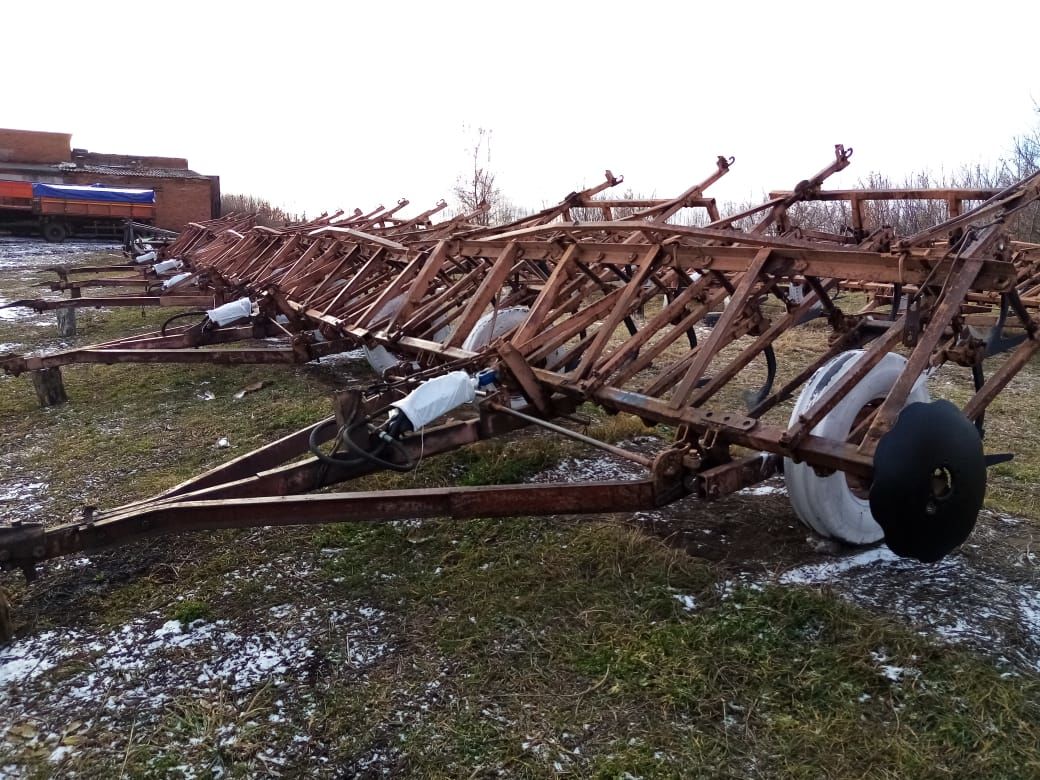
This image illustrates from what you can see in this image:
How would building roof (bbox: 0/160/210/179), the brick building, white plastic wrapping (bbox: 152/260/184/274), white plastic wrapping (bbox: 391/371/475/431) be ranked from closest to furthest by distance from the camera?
white plastic wrapping (bbox: 391/371/475/431) → white plastic wrapping (bbox: 152/260/184/274) → the brick building → building roof (bbox: 0/160/210/179)

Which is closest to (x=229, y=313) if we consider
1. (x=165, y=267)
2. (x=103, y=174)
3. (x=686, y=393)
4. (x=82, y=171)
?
(x=686, y=393)

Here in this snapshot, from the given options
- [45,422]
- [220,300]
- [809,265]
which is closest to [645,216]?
[809,265]

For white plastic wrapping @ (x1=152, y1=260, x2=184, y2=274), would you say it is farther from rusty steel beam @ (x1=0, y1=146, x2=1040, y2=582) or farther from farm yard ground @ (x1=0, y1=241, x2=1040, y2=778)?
farm yard ground @ (x1=0, y1=241, x2=1040, y2=778)

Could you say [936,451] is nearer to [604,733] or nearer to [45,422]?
[604,733]

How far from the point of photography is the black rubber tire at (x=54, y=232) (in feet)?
94.4

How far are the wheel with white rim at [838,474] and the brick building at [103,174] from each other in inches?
1282

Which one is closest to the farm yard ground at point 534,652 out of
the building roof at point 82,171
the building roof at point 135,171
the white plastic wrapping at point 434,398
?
the white plastic wrapping at point 434,398

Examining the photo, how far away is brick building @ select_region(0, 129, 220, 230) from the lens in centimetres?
3297

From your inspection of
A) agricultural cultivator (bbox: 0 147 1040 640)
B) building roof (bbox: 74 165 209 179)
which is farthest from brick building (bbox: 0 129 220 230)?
agricultural cultivator (bbox: 0 147 1040 640)

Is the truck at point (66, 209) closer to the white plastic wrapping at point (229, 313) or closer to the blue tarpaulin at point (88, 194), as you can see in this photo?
the blue tarpaulin at point (88, 194)

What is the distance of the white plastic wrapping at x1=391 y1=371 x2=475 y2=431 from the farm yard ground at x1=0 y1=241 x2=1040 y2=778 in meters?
0.82

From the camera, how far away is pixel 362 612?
3207mm

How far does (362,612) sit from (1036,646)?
2.68 meters

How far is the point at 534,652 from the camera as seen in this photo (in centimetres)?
290
